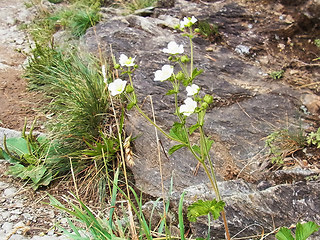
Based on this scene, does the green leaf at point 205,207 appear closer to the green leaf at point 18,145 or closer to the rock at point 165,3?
the green leaf at point 18,145

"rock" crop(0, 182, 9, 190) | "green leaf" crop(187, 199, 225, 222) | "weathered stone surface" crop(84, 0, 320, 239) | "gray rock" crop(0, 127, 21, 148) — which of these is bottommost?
"rock" crop(0, 182, 9, 190)

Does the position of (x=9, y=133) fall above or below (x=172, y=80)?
below

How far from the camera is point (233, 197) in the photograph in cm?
217

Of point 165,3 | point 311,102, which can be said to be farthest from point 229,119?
point 165,3

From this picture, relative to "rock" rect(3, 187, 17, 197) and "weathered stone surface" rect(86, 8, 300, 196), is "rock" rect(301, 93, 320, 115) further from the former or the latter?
"rock" rect(3, 187, 17, 197)

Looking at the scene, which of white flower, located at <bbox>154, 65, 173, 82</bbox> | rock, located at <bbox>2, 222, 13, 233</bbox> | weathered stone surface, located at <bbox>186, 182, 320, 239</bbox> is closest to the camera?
white flower, located at <bbox>154, 65, 173, 82</bbox>

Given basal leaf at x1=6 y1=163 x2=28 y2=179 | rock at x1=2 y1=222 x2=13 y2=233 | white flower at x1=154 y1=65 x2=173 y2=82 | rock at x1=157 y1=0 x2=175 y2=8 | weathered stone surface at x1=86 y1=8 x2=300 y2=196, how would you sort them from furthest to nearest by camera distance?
rock at x1=157 y1=0 x2=175 y2=8
basal leaf at x1=6 y1=163 x2=28 y2=179
weathered stone surface at x1=86 y1=8 x2=300 y2=196
rock at x1=2 y1=222 x2=13 y2=233
white flower at x1=154 y1=65 x2=173 y2=82

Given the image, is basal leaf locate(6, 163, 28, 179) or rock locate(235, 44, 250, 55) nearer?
basal leaf locate(6, 163, 28, 179)

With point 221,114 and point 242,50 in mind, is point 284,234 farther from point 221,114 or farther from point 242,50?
point 242,50

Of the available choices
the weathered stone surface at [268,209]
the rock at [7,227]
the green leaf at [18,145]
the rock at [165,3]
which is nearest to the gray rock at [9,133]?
the green leaf at [18,145]

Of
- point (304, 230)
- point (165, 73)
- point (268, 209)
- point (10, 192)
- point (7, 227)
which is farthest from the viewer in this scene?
point (10, 192)

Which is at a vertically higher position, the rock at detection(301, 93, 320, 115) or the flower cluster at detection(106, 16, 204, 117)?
the flower cluster at detection(106, 16, 204, 117)

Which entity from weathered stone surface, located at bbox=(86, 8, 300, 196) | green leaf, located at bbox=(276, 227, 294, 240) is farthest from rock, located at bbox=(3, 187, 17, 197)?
green leaf, located at bbox=(276, 227, 294, 240)

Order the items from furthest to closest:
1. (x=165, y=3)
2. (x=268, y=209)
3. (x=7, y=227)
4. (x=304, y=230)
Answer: (x=165, y=3)
(x=7, y=227)
(x=268, y=209)
(x=304, y=230)
